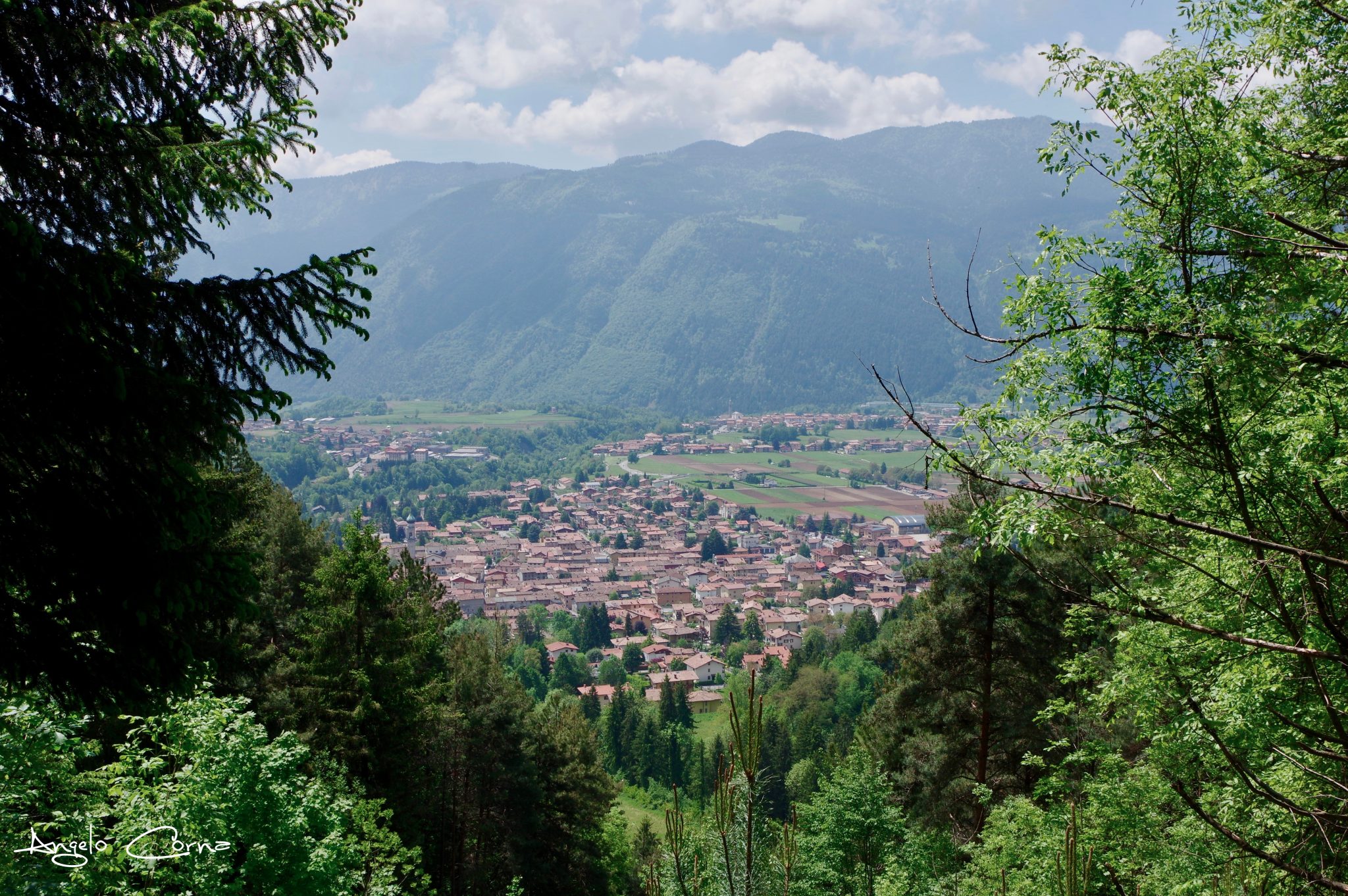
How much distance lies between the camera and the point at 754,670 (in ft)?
6.64

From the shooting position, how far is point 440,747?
13.5 metres

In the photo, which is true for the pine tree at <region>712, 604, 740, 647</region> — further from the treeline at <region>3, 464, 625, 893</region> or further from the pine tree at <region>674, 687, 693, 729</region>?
the treeline at <region>3, 464, 625, 893</region>

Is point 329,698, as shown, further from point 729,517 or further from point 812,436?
point 812,436

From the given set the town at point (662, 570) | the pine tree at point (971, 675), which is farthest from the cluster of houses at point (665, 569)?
the pine tree at point (971, 675)

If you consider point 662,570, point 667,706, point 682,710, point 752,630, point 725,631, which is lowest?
point 725,631

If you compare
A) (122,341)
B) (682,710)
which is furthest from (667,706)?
(122,341)

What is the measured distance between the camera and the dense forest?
278 centimetres

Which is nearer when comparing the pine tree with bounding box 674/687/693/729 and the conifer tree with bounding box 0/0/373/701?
the conifer tree with bounding box 0/0/373/701

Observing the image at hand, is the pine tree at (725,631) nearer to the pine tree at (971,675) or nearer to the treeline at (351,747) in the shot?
the treeline at (351,747)

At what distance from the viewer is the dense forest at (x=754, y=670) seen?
2775 mm

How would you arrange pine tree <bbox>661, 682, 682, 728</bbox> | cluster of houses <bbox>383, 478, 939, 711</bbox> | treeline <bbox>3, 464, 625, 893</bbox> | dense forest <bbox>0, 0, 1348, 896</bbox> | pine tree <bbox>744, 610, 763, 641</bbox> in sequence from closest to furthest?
dense forest <bbox>0, 0, 1348, 896</bbox> < treeline <bbox>3, 464, 625, 893</bbox> < pine tree <bbox>661, 682, 682, 728</bbox> < pine tree <bbox>744, 610, 763, 641</bbox> < cluster of houses <bbox>383, 478, 939, 711</bbox>

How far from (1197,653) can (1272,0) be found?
13.6 ft

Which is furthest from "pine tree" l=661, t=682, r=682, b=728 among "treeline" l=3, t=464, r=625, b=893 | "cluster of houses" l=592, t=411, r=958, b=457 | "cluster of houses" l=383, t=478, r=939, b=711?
"cluster of houses" l=592, t=411, r=958, b=457

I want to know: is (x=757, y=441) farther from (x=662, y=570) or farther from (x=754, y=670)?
(x=754, y=670)
